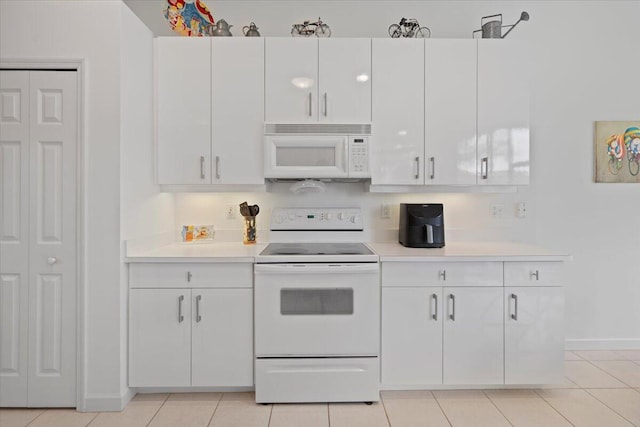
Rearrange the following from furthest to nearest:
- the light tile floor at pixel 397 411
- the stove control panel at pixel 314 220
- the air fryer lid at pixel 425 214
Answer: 1. the stove control panel at pixel 314 220
2. the air fryer lid at pixel 425 214
3. the light tile floor at pixel 397 411

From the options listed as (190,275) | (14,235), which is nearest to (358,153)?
(190,275)

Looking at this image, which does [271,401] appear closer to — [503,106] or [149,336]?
[149,336]

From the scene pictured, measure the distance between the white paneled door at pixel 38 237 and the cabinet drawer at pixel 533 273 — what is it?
2.54 meters

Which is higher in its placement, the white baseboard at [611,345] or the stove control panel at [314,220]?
the stove control panel at [314,220]

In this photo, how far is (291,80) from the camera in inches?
107

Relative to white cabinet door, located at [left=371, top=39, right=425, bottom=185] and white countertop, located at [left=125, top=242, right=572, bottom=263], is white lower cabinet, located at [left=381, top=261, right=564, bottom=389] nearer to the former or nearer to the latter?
white countertop, located at [left=125, top=242, right=572, bottom=263]

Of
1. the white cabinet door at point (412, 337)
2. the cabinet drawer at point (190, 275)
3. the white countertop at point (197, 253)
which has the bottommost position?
the white cabinet door at point (412, 337)

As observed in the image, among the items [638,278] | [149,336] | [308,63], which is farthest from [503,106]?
[149,336]

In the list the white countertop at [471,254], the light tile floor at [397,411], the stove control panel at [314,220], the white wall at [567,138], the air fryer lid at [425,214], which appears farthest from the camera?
the white wall at [567,138]

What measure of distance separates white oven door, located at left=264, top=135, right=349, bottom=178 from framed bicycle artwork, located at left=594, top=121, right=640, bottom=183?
206 centimetres

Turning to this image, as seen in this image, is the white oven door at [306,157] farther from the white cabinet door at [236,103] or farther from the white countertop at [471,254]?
the white countertop at [471,254]

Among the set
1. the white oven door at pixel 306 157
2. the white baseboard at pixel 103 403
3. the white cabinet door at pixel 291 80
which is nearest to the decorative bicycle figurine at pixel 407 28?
the white cabinet door at pixel 291 80

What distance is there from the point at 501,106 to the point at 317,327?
1.93 meters

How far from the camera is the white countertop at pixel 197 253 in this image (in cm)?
237
